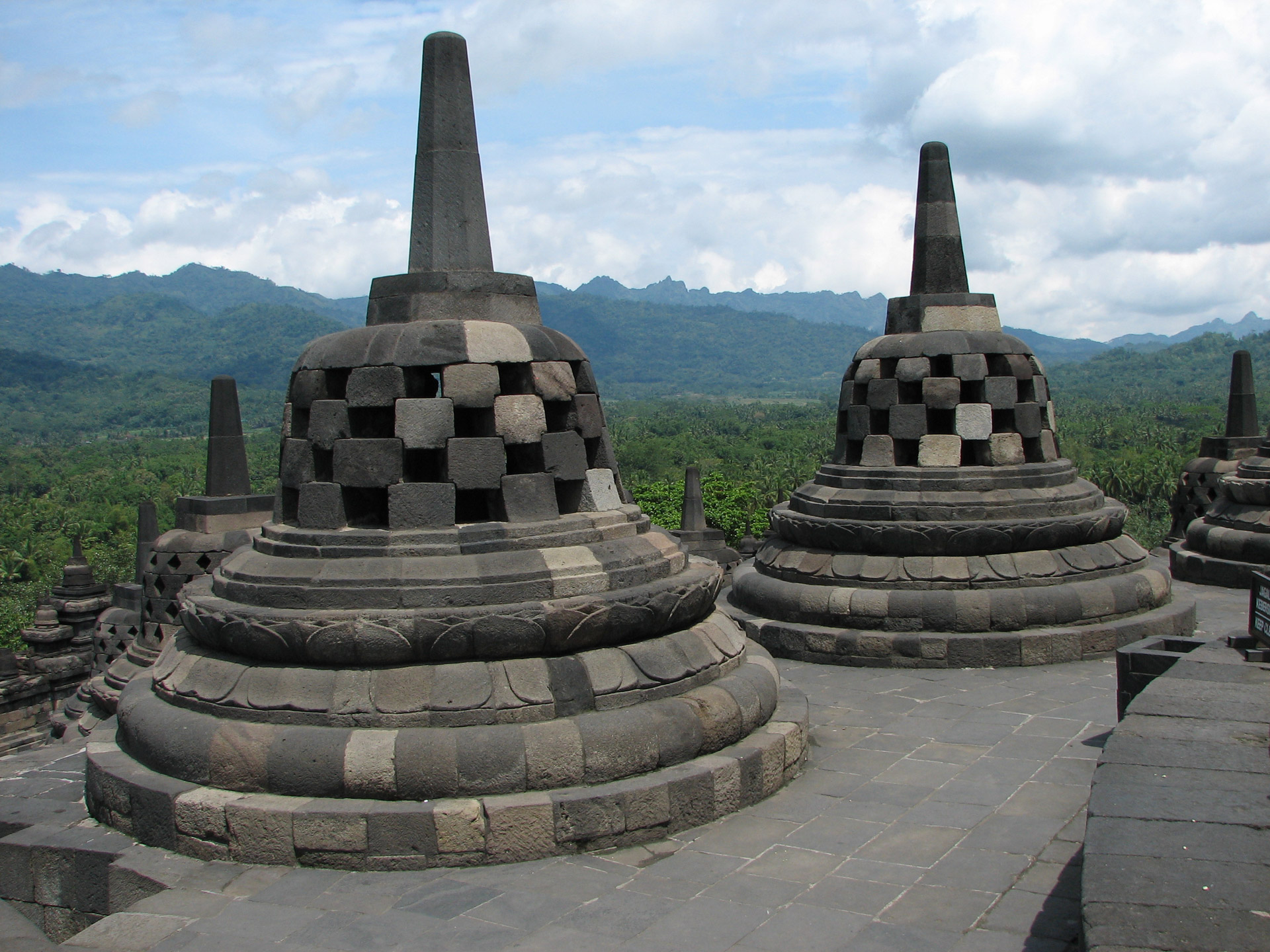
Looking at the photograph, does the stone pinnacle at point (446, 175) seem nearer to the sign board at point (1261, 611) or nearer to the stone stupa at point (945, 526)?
the stone stupa at point (945, 526)

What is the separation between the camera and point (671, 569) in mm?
5957

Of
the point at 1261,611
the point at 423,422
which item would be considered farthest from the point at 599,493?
the point at 1261,611

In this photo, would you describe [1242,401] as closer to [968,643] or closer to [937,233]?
[937,233]

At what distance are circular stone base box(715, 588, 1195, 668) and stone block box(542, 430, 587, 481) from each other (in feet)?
8.24

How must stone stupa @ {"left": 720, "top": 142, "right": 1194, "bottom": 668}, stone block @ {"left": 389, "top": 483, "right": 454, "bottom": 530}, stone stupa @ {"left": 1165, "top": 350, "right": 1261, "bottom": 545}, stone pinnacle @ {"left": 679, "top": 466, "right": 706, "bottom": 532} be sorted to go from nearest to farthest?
stone block @ {"left": 389, "top": 483, "right": 454, "bottom": 530}, stone stupa @ {"left": 720, "top": 142, "right": 1194, "bottom": 668}, stone stupa @ {"left": 1165, "top": 350, "right": 1261, "bottom": 545}, stone pinnacle @ {"left": 679, "top": 466, "right": 706, "bottom": 532}

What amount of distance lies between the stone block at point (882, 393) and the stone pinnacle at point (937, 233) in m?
0.97

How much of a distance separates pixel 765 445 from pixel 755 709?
80.5 meters

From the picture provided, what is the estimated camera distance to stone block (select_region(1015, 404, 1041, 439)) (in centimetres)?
923

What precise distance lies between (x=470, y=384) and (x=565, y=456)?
666 mm

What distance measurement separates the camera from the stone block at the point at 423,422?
17.9 ft

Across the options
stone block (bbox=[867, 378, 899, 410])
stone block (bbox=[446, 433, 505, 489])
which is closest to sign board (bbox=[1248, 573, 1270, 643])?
stone block (bbox=[867, 378, 899, 410])

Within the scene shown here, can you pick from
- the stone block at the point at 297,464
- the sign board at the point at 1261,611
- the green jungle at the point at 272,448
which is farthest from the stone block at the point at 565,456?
the green jungle at the point at 272,448

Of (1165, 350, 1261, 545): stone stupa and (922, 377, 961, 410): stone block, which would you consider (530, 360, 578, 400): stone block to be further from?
(1165, 350, 1261, 545): stone stupa

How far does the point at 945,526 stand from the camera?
28.4 ft
